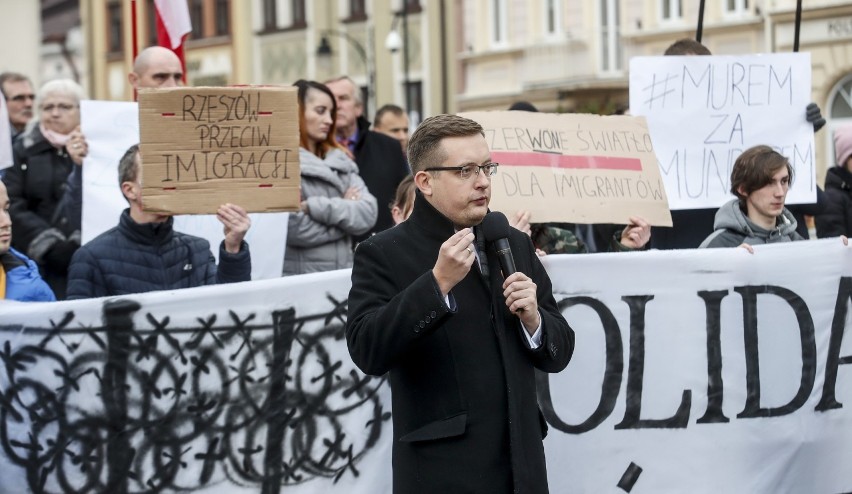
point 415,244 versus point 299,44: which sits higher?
point 299,44

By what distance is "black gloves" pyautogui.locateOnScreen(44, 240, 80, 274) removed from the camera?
7.25 m

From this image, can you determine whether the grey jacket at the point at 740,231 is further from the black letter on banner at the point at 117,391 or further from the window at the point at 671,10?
the window at the point at 671,10

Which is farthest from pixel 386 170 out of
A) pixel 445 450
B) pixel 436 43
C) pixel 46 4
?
pixel 46 4

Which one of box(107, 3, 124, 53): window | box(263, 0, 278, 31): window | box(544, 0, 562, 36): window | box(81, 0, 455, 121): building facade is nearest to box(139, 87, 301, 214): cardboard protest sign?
box(81, 0, 455, 121): building facade

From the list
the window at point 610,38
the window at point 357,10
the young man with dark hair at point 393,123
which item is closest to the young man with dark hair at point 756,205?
the young man with dark hair at point 393,123

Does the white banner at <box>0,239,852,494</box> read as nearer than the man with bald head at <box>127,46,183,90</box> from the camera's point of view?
Yes

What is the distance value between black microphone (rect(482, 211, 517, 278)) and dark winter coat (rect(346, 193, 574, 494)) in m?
0.06

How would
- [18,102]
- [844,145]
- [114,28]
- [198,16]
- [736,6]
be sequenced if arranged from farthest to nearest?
[114,28]
[198,16]
[736,6]
[18,102]
[844,145]

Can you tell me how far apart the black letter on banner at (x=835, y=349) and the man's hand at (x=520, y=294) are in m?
2.29

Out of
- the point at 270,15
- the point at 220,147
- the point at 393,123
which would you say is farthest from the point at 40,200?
the point at 270,15

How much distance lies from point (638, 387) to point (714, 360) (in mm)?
312

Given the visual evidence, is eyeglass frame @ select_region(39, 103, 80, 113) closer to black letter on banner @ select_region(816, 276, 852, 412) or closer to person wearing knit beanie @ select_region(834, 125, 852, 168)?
Answer: black letter on banner @ select_region(816, 276, 852, 412)

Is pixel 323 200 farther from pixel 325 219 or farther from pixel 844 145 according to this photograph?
pixel 844 145

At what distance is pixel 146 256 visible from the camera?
19.8 feet
